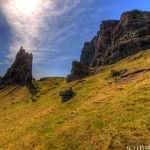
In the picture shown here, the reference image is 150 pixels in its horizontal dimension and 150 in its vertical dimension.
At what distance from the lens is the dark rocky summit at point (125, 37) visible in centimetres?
12659

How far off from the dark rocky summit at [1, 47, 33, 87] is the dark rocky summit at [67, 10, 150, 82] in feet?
125

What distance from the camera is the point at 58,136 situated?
41.9 metres

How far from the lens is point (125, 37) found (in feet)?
482

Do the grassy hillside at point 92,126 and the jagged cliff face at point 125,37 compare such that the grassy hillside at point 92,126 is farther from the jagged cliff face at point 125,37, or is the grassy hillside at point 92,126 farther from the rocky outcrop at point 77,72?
the jagged cliff face at point 125,37

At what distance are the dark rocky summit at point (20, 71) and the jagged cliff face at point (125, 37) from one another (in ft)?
126

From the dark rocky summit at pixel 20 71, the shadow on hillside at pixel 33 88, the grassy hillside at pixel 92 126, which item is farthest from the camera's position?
the dark rocky summit at pixel 20 71

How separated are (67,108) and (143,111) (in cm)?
2155

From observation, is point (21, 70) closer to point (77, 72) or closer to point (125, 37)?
point (77, 72)

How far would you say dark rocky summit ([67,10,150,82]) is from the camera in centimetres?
12659

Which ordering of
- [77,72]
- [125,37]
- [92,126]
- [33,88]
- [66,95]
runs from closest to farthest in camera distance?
[92,126] → [66,95] → [77,72] → [33,88] → [125,37]

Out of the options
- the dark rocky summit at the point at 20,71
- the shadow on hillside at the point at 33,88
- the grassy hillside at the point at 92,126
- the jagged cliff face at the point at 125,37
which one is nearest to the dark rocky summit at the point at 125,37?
the jagged cliff face at the point at 125,37

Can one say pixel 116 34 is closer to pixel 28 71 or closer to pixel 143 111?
pixel 28 71

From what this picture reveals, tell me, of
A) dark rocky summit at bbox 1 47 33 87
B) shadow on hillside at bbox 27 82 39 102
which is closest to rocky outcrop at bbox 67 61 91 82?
shadow on hillside at bbox 27 82 39 102

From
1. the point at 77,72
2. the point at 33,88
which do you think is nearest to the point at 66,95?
the point at 77,72
